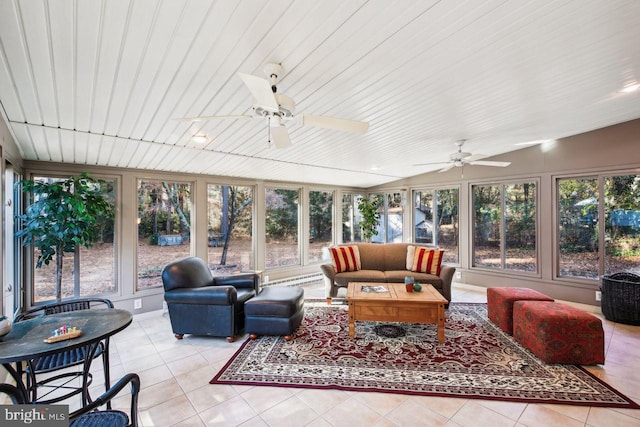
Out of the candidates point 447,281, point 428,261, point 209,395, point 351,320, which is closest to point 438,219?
point 428,261

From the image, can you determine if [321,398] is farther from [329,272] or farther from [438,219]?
[438,219]

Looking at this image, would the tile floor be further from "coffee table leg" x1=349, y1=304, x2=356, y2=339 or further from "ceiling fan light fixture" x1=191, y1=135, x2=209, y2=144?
"ceiling fan light fixture" x1=191, y1=135, x2=209, y2=144

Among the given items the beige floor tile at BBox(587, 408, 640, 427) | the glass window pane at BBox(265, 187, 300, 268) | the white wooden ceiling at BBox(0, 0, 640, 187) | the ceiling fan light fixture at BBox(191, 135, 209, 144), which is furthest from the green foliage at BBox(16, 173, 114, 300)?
the beige floor tile at BBox(587, 408, 640, 427)

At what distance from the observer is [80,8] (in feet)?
4.39

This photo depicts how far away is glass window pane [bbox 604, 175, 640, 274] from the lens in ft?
13.1

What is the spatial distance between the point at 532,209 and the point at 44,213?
7.14 m

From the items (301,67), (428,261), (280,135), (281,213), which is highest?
(301,67)

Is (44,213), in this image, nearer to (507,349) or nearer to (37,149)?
(37,149)

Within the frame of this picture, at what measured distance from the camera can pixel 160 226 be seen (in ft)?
14.8

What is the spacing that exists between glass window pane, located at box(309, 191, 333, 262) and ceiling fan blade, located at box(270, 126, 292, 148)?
4.11 meters

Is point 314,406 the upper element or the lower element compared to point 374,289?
lower

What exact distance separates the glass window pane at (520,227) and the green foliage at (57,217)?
654cm

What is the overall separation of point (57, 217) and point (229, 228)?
2.53 meters

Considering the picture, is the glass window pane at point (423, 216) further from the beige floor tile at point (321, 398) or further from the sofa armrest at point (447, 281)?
the beige floor tile at point (321, 398)
